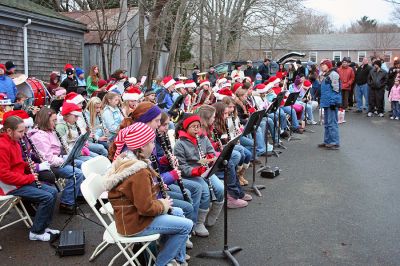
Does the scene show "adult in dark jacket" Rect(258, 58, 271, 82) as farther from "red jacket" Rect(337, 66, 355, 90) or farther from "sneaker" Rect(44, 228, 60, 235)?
"sneaker" Rect(44, 228, 60, 235)

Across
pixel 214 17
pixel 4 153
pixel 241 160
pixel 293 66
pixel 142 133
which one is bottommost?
pixel 241 160

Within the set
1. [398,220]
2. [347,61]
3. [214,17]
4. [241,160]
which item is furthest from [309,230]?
[214,17]

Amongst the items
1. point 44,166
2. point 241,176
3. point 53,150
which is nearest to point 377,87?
point 241,176

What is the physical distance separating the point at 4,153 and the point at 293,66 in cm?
1761

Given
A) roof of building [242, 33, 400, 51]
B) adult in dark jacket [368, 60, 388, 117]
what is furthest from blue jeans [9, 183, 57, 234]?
roof of building [242, 33, 400, 51]

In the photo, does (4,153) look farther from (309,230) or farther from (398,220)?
(398,220)

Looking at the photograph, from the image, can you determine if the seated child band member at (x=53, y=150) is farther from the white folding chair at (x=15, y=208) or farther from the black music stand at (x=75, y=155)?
the white folding chair at (x=15, y=208)

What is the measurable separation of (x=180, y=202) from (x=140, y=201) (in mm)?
1196

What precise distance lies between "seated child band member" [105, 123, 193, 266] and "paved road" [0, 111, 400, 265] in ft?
2.74

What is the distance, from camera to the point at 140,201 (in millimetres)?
3861

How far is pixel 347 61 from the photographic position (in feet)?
59.2

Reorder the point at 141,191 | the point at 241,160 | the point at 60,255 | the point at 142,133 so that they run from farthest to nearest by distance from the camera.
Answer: the point at 241,160 → the point at 60,255 → the point at 142,133 → the point at 141,191

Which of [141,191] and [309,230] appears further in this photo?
[309,230]

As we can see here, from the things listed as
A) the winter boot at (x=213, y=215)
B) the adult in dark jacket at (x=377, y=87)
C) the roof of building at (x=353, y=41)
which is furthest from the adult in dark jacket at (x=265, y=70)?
the roof of building at (x=353, y=41)
